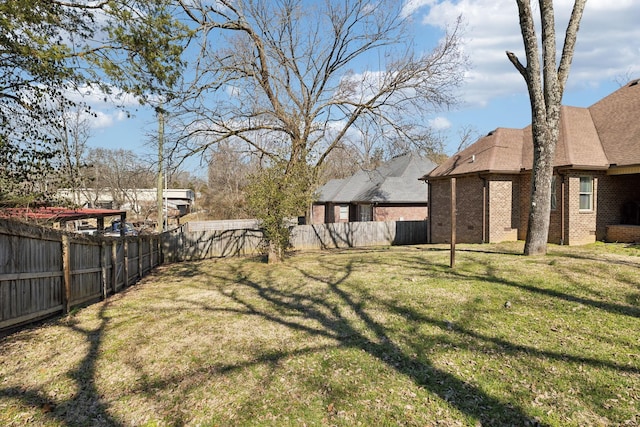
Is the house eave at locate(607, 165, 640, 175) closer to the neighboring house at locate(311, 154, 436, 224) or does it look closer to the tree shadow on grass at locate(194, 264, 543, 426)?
the neighboring house at locate(311, 154, 436, 224)

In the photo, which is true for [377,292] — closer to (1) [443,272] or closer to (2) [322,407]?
(1) [443,272]

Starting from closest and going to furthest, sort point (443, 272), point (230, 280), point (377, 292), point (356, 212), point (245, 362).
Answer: point (245, 362)
point (377, 292)
point (443, 272)
point (230, 280)
point (356, 212)

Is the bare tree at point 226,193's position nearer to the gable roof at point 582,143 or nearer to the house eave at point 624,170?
the gable roof at point 582,143

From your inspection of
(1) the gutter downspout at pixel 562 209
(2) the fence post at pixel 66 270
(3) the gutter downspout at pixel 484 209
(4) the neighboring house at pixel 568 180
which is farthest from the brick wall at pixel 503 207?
(2) the fence post at pixel 66 270

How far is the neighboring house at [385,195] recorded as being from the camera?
2545 cm

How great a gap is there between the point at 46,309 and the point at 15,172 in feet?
9.76

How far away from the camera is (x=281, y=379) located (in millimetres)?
4535

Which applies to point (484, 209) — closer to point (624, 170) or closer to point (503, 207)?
point (503, 207)

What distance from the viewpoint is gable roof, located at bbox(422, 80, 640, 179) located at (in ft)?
46.3

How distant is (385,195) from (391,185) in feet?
4.61

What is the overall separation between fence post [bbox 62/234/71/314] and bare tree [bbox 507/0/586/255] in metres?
12.7

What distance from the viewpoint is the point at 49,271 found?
6.55 metres

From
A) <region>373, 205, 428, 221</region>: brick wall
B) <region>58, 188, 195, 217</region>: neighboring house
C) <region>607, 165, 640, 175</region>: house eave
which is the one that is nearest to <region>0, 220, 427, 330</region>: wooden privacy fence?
<region>373, 205, 428, 221</region>: brick wall

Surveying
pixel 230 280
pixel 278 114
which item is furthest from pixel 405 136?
pixel 230 280
